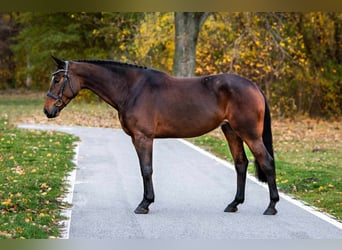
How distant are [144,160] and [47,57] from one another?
91.9ft

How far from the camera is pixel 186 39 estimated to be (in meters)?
24.4

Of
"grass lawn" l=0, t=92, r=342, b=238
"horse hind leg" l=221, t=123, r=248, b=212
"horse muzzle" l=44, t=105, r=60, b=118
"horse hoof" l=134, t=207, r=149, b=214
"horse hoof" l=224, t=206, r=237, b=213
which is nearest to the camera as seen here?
"grass lawn" l=0, t=92, r=342, b=238

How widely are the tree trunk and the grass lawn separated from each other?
120 inches

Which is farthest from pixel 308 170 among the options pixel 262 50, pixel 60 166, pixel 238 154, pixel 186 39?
pixel 262 50

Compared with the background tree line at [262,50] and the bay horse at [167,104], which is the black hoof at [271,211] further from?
the background tree line at [262,50]

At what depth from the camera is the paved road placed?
7348mm

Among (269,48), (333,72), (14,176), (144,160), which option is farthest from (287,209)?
(333,72)

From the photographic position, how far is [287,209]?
8.91m

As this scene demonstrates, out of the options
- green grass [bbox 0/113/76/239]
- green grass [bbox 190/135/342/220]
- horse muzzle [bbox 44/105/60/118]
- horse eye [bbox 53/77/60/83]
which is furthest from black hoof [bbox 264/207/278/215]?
horse eye [bbox 53/77/60/83]

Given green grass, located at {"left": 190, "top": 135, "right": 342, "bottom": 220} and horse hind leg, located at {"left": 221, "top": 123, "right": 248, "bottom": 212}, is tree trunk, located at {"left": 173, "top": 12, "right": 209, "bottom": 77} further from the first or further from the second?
horse hind leg, located at {"left": 221, "top": 123, "right": 248, "bottom": 212}

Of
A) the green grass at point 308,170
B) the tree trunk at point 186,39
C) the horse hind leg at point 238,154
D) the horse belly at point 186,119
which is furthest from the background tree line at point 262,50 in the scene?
the horse belly at point 186,119

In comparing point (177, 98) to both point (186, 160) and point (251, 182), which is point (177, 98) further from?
point (186, 160)

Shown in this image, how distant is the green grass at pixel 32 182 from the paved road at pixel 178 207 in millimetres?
278

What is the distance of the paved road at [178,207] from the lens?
735cm
